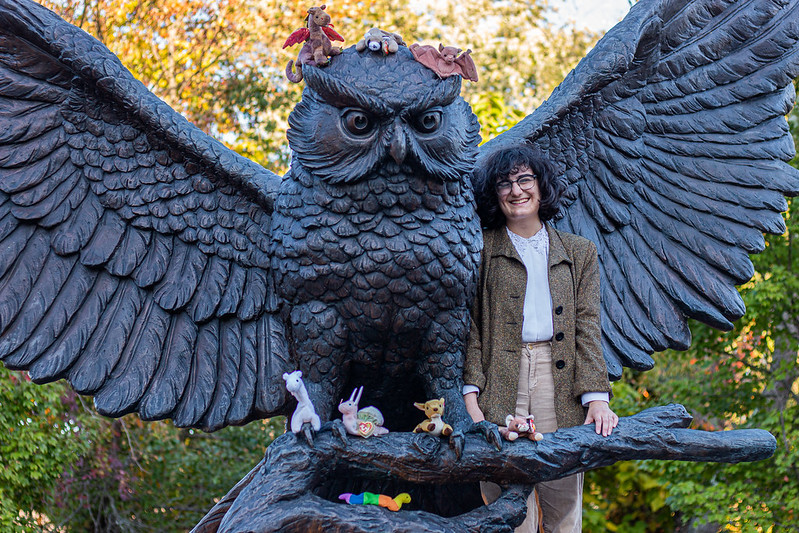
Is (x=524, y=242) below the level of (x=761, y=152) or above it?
below

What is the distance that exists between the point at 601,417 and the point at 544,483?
15.6 inches

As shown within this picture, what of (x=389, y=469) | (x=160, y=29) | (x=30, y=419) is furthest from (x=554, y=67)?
(x=389, y=469)

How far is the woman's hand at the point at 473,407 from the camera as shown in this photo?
2.83 metres

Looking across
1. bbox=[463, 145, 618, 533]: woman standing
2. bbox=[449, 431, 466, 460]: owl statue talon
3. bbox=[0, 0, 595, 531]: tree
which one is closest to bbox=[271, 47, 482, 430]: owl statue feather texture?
bbox=[463, 145, 618, 533]: woman standing

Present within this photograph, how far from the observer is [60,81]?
292 cm

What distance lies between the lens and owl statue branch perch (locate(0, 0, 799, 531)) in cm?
264

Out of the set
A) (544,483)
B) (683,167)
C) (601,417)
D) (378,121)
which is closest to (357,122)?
(378,121)

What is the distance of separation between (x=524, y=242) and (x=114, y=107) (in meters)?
1.48

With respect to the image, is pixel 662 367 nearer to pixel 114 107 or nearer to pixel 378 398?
pixel 378 398

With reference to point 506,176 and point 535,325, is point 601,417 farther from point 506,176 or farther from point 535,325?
point 506,176

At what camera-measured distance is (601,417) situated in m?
2.70

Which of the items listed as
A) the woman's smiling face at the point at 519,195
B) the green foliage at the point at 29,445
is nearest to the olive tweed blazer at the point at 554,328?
the woman's smiling face at the point at 519,195

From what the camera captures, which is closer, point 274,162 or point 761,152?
point 761,152

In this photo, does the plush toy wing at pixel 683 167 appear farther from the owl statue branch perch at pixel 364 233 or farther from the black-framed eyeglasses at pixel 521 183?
the black-framed eyeglasses at pixel 521 183
